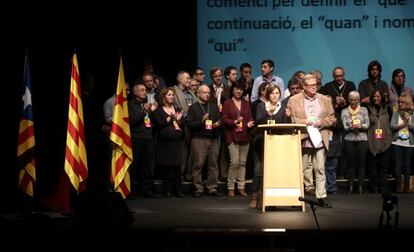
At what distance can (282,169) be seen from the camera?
10.7 metres

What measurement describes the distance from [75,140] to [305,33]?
5.13 m

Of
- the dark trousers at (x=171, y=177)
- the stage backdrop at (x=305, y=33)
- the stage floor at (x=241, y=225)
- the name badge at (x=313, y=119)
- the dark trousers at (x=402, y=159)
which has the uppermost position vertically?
the stage backdrop at (x=305, y=33)

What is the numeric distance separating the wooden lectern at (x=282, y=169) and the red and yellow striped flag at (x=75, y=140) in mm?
2226

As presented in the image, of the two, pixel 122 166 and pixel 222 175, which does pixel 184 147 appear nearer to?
pixel 222 175

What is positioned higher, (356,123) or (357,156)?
(356,123)

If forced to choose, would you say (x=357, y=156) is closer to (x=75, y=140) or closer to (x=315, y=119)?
(x=315, y=119)

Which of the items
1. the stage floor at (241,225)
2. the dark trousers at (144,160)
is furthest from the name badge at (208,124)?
the stage floor at (241,225)

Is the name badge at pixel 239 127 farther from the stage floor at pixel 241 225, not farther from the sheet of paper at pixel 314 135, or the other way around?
the sheet of paper at pixel 314 135

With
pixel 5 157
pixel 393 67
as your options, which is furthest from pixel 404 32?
pixel 5 157

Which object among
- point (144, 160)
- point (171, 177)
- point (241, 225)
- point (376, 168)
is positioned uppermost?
point (144, 160)

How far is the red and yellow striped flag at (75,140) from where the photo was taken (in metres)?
10.7

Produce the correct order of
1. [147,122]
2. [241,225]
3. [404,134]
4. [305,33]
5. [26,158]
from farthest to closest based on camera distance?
[305,33]
[404,134]
[147,122]
[26,158]
[241,225]

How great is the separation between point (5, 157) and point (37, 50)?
1.62 metres

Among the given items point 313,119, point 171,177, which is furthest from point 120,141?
point 313,119
